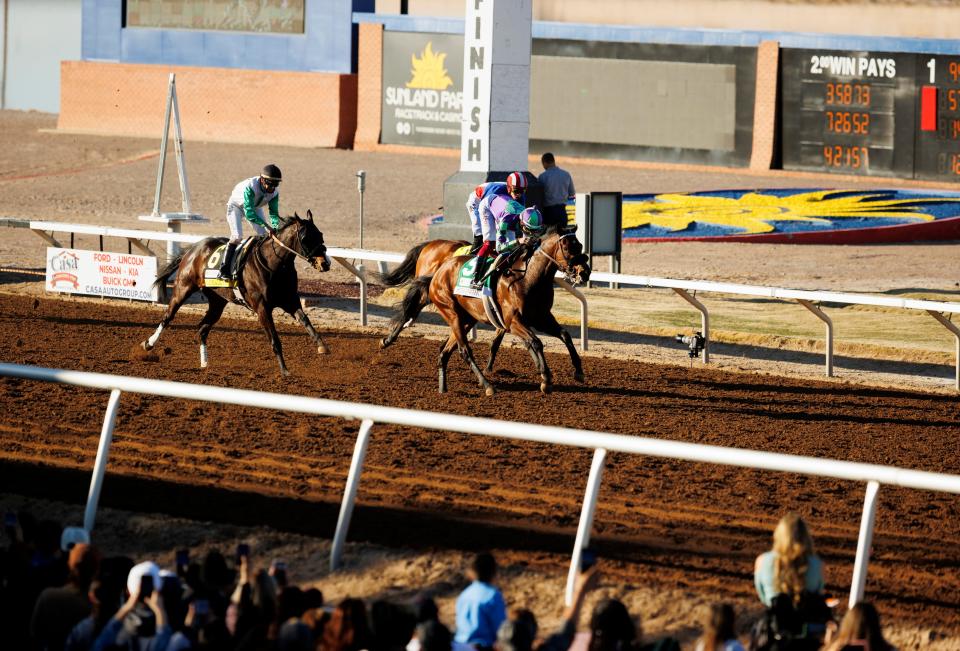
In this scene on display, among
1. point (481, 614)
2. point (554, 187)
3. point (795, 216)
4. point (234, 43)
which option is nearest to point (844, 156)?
point (795, 216)

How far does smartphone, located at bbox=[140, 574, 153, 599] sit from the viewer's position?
539 cm

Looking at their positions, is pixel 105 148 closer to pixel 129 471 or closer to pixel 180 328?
pixel 180 328

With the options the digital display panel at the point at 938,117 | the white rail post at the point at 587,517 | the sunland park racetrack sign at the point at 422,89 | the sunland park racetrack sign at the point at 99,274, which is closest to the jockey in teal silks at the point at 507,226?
the sunland park racetrack sign at the point at 99,274

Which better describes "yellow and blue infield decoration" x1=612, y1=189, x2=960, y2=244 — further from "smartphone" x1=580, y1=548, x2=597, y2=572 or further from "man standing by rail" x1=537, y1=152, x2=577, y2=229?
"smartphone" x1=580, y1=548, x2=597, y2=572

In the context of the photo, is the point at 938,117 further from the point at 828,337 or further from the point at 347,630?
the point at 347,630

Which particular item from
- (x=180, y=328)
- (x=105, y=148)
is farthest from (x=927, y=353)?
(x=105, y=148)

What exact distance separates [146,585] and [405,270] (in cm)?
899

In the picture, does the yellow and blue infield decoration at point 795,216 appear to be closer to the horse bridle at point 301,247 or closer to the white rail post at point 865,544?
the horse bridle at point 301,247

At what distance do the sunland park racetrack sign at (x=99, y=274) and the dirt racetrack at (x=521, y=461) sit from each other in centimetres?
249

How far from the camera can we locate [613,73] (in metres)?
31.8

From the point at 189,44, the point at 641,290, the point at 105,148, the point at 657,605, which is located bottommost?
the point at 657,605

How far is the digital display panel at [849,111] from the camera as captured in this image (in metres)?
27.8

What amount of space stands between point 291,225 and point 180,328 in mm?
2926

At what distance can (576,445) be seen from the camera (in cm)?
687
